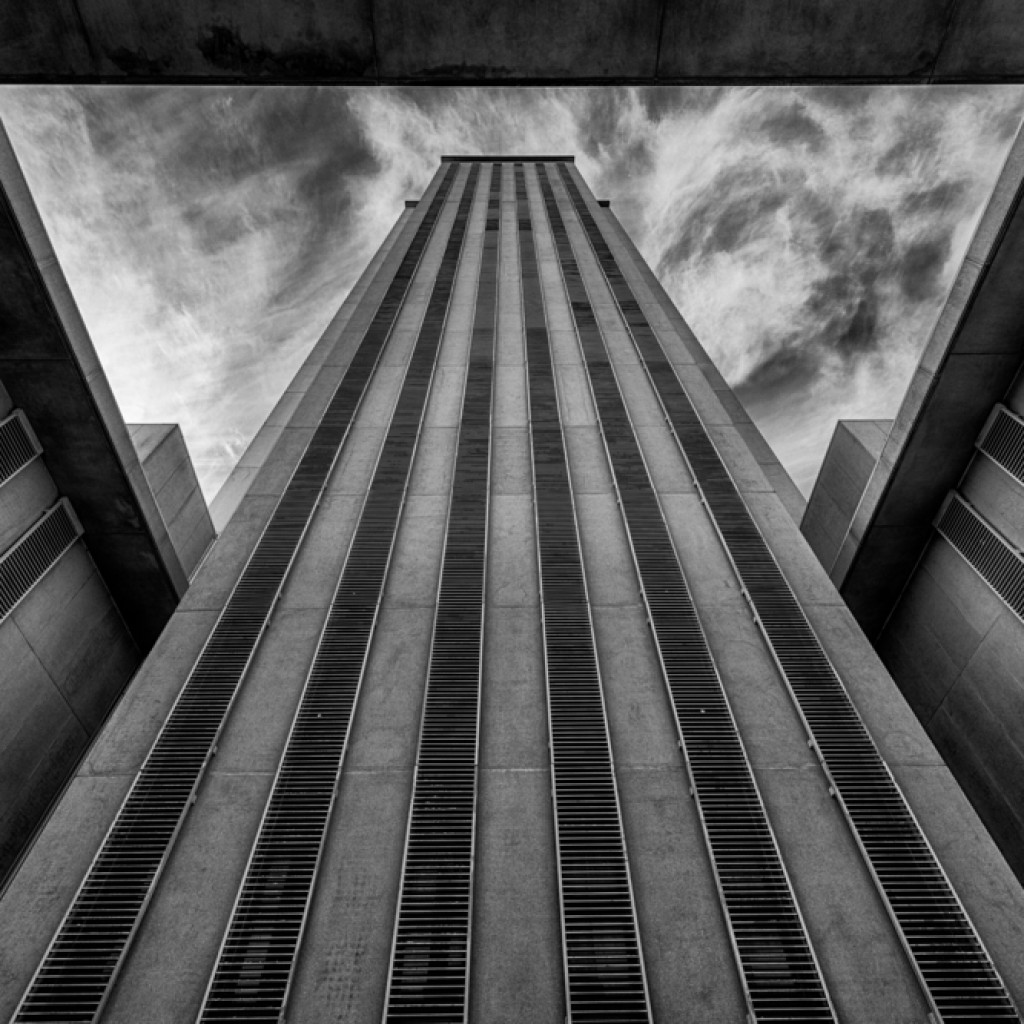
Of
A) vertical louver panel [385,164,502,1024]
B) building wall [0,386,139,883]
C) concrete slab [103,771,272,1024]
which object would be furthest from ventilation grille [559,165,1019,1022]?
building wall [0,386,139,883]

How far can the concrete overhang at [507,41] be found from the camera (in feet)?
27.1

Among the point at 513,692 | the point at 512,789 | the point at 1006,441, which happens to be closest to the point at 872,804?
the point at 512,789

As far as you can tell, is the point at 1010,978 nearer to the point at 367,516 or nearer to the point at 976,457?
the point at 976,457

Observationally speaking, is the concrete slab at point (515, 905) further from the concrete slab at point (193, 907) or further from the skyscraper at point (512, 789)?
the concrete slab at point (193, 907)

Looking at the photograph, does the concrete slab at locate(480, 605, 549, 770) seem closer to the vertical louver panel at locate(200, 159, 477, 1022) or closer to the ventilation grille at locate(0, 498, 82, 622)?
the vertical louver panel at locate(200, 159, 477, 1022)

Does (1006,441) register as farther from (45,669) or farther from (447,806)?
(45,669)

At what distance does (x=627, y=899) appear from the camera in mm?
9234

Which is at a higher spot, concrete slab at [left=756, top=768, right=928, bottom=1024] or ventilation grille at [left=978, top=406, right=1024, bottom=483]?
ventilation grille at [left=978, top=406, right=1024, bottom=483]

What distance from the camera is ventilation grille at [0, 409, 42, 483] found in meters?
15.3

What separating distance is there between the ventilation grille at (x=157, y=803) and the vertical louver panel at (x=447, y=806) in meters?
4.19

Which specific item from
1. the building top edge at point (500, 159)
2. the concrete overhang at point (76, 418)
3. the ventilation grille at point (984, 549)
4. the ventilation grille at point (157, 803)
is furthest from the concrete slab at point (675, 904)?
the building top edge at point (500, 159)

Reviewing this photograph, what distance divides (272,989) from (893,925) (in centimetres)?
942

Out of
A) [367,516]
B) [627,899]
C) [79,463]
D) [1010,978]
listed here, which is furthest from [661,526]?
[79,463]

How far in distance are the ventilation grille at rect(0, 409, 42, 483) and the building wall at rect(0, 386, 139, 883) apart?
7.8 inches
